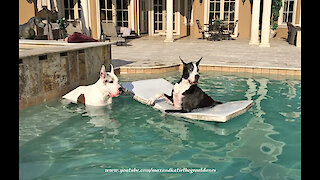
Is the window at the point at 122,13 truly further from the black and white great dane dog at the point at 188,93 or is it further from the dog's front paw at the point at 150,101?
the black and white great dane dog at the point at 188,93

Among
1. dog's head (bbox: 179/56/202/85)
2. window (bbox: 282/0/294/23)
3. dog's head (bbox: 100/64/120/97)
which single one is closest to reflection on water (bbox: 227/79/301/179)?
dog's head (bbox: 179/56/202/85)

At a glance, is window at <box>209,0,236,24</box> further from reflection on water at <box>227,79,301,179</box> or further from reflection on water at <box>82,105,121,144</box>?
reflection on water at <box>82,105,121,144</box>

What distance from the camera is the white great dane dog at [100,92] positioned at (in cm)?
524

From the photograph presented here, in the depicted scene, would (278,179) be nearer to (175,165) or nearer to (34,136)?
(175,165)

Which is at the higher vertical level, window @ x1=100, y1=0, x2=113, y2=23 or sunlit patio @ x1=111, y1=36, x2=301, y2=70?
window @ x1=100, y1=0, x2=113, y2=23

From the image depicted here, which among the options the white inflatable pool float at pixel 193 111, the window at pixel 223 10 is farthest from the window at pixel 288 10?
the white inflatable pool float at pixel 193 111

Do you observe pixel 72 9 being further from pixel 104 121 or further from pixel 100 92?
pixel 104 121

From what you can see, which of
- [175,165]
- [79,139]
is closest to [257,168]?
[175,165]

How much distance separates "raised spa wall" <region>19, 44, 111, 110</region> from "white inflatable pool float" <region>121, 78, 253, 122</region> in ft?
3.50

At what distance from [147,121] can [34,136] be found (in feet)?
5.96

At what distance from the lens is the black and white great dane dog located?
15.5ft

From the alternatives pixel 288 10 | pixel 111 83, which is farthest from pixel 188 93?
pixel 288 10

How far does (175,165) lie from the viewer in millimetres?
3607

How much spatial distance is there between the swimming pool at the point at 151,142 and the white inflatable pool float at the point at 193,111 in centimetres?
11
